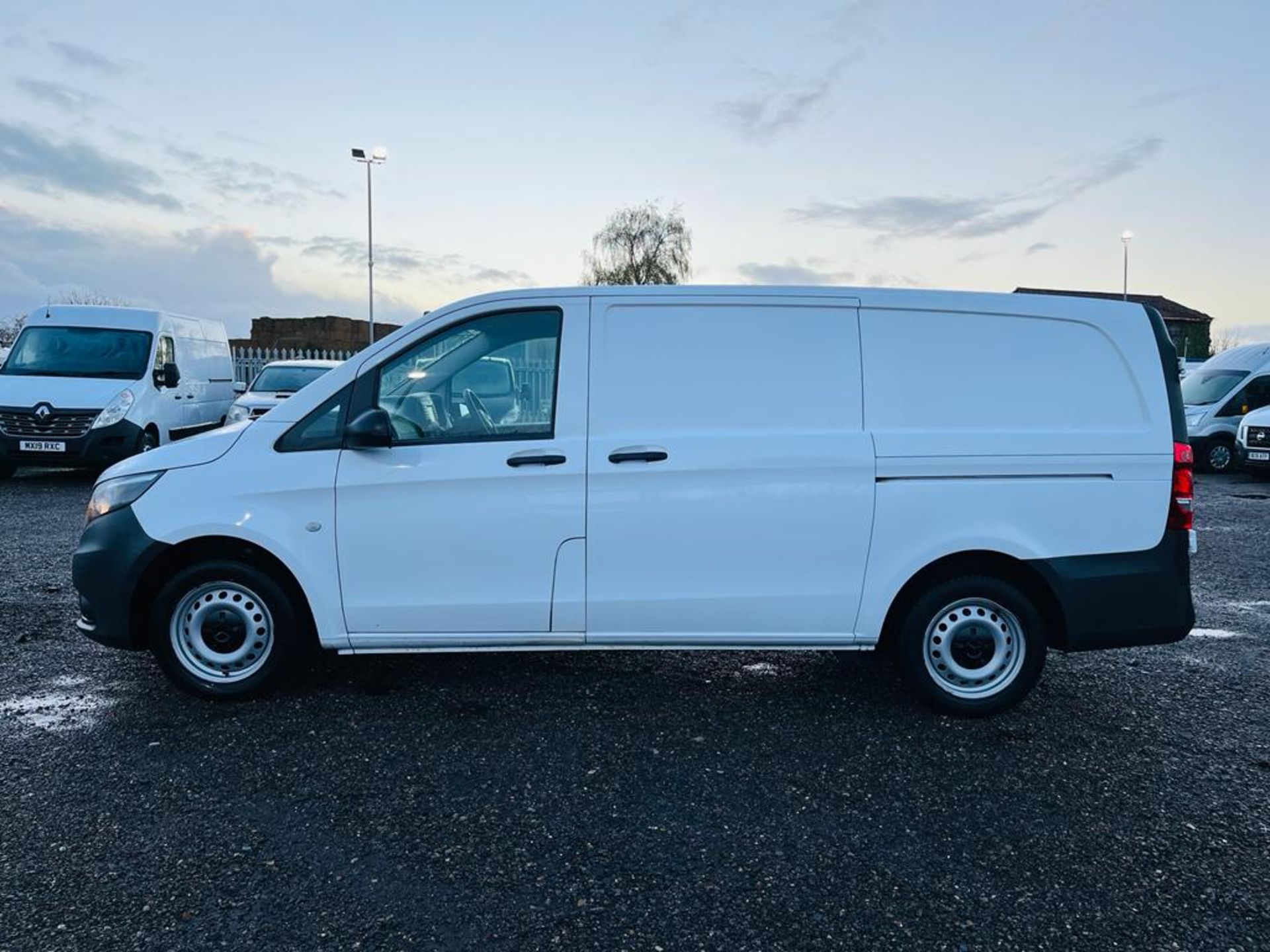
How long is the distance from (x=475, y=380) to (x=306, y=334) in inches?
1256

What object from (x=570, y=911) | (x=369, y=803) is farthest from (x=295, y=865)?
(x=570, y=911)

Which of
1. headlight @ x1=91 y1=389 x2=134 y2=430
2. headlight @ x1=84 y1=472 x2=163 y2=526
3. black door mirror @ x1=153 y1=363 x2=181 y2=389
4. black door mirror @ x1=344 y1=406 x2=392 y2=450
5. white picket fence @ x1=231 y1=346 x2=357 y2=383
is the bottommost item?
headlight @ x1=84 y1=472 x2=163 y2=526

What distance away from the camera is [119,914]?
248cm

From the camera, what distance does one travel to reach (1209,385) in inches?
619

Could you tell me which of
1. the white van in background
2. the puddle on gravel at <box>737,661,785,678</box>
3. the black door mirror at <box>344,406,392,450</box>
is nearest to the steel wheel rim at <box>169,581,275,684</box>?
the black door mirror at <box>344,406,392,450</box>

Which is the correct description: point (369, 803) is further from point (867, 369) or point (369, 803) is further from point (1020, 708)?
point (1020, 708)

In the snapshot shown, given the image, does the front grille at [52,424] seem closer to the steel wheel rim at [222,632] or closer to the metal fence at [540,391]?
the steel wheel rim at [222,632]

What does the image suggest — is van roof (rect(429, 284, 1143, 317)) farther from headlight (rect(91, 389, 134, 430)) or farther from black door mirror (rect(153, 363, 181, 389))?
black door mirror (rect(153, 363, 181, 389))

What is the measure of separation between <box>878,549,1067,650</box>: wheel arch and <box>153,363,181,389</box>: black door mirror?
11.0 metres

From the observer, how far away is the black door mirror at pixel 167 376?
1149 centimetres

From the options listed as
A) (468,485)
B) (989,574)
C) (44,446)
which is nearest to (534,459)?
(468,485)

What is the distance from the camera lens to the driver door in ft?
12.3

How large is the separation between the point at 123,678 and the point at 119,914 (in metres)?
2.23

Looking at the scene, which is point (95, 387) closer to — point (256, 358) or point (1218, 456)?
point (256, 358)
